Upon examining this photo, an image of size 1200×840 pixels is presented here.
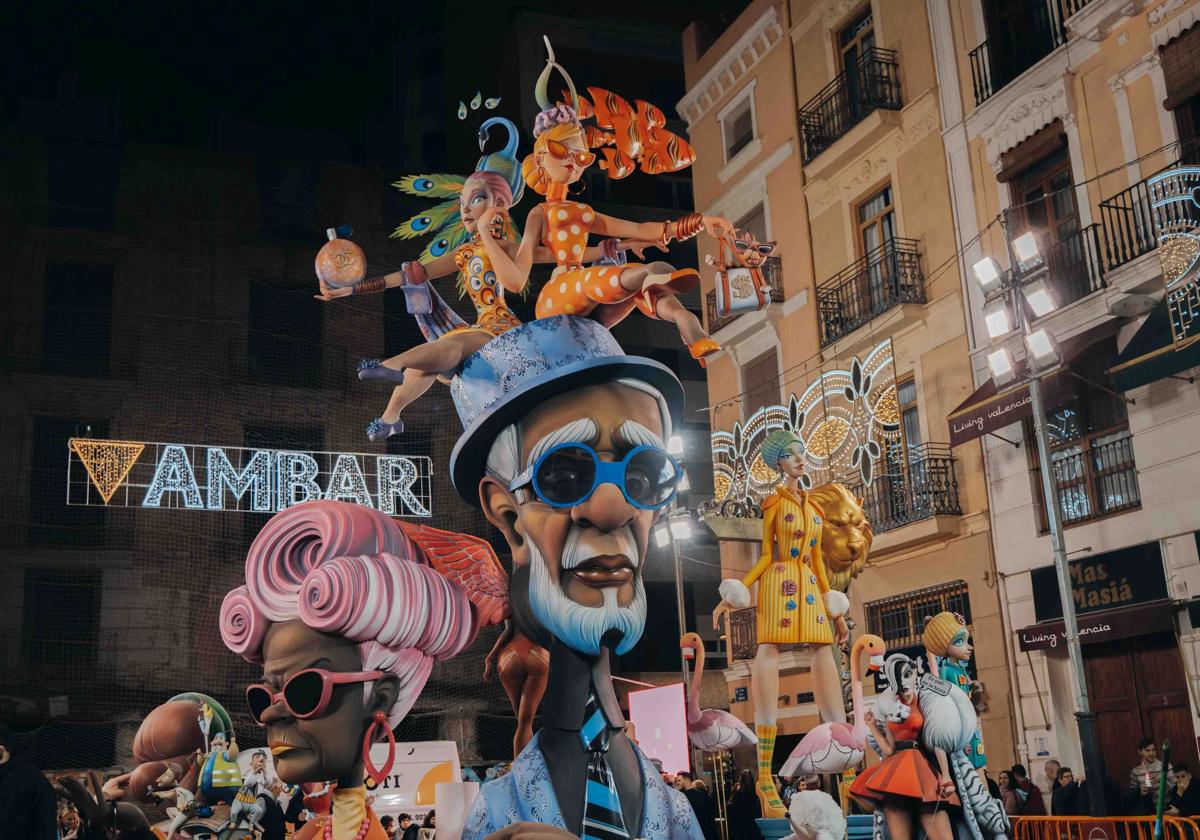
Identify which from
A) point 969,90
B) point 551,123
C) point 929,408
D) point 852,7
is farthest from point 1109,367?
point 551,123

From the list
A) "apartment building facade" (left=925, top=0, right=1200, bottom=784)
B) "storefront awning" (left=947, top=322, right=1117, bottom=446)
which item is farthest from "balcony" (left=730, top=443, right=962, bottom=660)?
"storefront awning" (left=947, top=322, right=1117, bottom=446)

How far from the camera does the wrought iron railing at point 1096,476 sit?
33.3 ft

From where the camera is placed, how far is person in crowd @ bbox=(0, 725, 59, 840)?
17.2ft

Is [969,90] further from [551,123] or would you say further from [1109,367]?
[551,123]

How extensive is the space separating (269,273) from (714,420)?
7.81m

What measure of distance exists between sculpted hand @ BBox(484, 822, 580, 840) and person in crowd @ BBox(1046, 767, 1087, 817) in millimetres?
7073

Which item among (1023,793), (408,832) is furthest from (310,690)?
(1023,793)

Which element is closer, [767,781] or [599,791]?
[599,791]

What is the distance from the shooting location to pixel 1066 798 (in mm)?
8828

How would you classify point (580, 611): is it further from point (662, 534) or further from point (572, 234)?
point (662, 534)

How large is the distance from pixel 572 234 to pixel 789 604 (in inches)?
108

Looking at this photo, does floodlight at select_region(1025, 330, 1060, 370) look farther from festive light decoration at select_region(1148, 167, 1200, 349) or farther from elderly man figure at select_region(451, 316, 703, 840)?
elderly man figure at select_region(451, 316, 703, 840)

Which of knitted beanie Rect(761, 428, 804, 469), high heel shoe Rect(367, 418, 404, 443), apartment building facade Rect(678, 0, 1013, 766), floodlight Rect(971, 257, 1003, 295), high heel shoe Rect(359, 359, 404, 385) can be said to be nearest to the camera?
high heel shoe Rect(359, 359, 404, 385)

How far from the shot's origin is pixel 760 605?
252 inches
